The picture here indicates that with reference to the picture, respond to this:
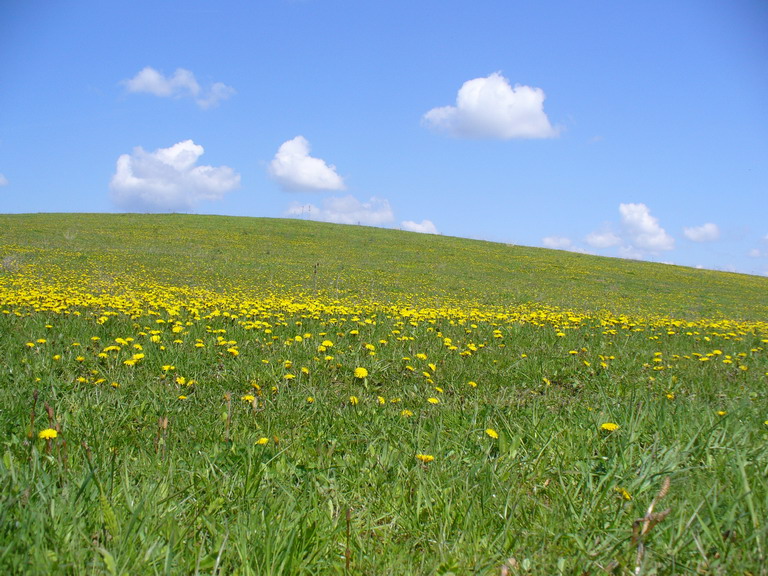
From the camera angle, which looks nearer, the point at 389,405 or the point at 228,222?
the point at 389,405

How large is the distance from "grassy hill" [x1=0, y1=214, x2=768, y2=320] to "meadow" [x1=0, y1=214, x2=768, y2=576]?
549 centimetres

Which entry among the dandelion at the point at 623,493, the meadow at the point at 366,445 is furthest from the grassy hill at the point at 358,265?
the dandelion at the point at 623,493

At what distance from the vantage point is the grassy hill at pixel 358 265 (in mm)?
17281

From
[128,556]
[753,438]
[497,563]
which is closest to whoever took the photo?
[128,556]

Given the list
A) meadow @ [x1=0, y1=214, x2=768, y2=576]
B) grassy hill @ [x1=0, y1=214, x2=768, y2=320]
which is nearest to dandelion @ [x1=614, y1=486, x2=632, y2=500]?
meadow @ [x1=0, y1=214, x2=768, y2=576]

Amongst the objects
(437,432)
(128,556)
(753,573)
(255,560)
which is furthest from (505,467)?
(128,556)

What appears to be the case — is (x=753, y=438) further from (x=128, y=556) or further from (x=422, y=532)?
(x=128, y=556)

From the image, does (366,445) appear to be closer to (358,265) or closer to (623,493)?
(623,493)

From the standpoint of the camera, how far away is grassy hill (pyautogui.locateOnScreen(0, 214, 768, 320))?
56.7ft

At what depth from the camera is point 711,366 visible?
5.96 m

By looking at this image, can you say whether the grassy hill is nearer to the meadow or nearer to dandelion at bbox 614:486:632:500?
the meadow

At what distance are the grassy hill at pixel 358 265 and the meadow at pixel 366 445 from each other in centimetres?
549

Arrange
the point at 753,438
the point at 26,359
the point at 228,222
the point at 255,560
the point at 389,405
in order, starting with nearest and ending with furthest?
the point at 255,560 → the point at 753,438 → the point at 389,405 → the point at 26,359 → the point at 228,222

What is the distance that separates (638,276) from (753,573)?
114 ft
